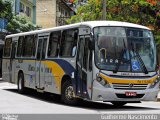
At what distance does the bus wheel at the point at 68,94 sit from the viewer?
680 inches

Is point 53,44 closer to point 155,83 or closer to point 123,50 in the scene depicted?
point 123,50

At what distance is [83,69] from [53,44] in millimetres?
3195

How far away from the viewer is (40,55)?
20.5 m

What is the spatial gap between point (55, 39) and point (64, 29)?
1.04m

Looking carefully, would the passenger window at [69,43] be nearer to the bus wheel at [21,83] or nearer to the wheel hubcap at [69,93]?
the wheel hubcap at [69,93]

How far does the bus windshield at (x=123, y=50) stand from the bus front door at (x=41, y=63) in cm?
459

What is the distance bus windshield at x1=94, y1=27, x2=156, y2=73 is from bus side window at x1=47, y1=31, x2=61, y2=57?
9.83 ft

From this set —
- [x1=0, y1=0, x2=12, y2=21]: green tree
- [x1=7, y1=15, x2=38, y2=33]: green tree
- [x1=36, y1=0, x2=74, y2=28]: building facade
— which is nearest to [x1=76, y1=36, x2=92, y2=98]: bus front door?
[x1=0, y1=0, x2=12, y2=21]: green tree

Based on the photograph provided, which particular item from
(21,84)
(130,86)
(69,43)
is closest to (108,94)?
(130,86)

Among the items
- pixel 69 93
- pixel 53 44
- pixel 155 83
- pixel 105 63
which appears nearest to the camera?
pixel 105 63

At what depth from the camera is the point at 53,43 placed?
19.1 metres

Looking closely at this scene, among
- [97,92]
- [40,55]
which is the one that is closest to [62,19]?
[40,55]

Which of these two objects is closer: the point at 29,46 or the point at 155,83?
the point at 155,83

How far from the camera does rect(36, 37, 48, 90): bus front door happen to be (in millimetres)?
20125
